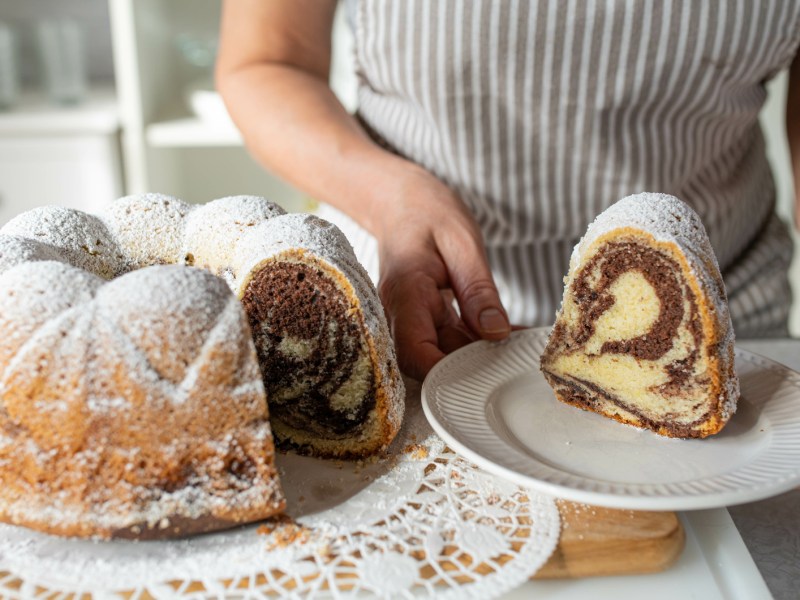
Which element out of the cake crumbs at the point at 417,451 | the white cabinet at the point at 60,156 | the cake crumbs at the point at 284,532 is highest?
the cake crumbs at the point at 284,532

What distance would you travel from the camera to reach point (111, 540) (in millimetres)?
694

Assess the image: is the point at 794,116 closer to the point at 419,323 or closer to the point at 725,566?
the point at 419,323

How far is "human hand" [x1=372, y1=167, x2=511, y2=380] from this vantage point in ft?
3.29

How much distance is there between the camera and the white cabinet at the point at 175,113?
7.07 feet

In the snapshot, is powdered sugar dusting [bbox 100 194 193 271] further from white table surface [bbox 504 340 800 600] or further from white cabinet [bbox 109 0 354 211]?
white cabinet [bbox 109 0 354 211]

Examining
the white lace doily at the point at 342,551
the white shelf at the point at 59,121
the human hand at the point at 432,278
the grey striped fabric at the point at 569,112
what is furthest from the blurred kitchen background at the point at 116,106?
the white lace doily at the point at 342,551

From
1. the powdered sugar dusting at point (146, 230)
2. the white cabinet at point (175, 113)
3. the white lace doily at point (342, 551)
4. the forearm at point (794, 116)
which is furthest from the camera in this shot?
the white cabinet at point (175, 113)

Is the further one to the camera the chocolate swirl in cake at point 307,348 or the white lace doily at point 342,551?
the chocolate swirl in cake at point 307,348

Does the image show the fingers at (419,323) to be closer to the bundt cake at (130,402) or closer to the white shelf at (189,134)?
the bundt cake at (130,402)

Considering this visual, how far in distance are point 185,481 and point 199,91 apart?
185cm

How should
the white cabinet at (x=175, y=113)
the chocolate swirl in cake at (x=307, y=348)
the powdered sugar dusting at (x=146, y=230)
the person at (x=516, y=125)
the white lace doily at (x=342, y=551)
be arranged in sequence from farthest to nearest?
the white cabinet at (x=175, y=113) → the person at (x=516, y=125) → the powdered sugar dusting at (x=146, y=230) → the chocolate swirl in cake at (x=307, y=348) → the white lace doily at (x=342, y=551)

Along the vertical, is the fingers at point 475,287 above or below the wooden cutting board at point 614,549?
above

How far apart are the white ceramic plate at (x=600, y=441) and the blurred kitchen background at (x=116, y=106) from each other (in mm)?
1513

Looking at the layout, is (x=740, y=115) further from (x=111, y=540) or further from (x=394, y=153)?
(x=111, y=540)
